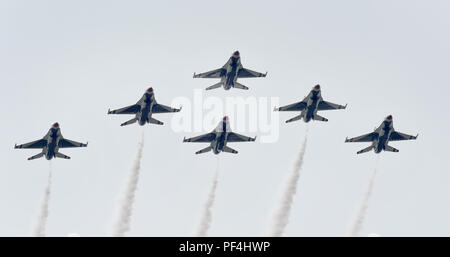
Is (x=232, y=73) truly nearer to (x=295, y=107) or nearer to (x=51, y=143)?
(x=295, y=107)

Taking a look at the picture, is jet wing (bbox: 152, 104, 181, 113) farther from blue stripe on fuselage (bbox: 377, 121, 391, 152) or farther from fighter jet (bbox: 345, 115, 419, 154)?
blue stripe on fuselage (bbox: 377, 121, 391, 152)

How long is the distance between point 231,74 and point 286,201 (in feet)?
79.2

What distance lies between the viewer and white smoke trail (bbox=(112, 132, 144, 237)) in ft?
510

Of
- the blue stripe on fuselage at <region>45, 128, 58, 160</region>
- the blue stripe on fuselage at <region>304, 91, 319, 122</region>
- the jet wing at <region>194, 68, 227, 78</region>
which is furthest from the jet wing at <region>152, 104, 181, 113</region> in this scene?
the blue stripe on fuselage at <region>304, 91, 319, 122</region>

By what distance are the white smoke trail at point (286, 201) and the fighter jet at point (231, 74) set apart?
594 inches

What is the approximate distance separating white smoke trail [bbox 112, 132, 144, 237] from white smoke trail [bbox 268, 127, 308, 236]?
23655mm

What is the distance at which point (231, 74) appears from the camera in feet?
547

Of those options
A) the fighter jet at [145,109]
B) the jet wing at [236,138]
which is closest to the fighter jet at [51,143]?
the fighter jet at [145,109]

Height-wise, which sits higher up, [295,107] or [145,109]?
[295,107]

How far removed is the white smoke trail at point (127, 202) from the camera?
155500 mm

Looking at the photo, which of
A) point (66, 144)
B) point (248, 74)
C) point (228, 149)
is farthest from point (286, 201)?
point (66, 144)

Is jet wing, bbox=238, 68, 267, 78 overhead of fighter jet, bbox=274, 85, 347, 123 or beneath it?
overhead

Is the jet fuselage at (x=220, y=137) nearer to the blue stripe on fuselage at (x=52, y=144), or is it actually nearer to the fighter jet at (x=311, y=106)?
the fighter jet at (x=311, y=106)
